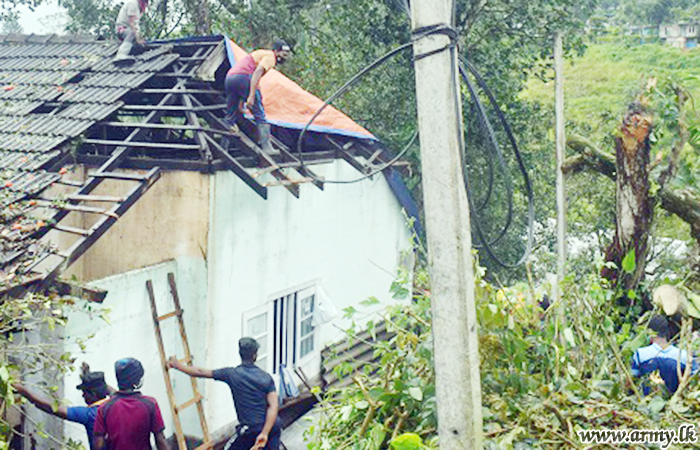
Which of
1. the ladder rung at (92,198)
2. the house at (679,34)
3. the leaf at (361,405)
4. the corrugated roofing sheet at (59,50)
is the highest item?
the house at (679,34)

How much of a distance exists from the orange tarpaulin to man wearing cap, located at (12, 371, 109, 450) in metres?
4.21

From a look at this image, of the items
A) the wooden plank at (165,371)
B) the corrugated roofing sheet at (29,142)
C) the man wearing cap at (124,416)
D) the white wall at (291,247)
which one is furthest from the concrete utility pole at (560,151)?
the man wearing cap at (124,416)

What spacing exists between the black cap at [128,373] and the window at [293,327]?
384 centimetres

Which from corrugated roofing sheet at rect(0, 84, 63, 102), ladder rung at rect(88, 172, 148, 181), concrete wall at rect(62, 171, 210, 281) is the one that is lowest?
concrete wall at rect(62, 171, 210, 281)

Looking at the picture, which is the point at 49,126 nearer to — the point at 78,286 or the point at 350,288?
the point at 78,286

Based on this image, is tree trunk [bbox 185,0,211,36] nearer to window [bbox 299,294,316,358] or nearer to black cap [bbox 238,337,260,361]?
window [bbox 299,294,316,358]

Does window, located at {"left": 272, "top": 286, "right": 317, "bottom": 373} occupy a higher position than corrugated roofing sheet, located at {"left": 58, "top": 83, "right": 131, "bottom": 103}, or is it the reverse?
corrugated roofing sheet, located at {"left": 58, "top": 83, "right": 131, "bottom": 103}

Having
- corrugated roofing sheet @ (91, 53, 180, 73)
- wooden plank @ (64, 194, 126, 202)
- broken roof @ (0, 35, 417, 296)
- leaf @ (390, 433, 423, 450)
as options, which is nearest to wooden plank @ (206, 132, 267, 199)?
broken roof @ (0, 35, 417, 296)

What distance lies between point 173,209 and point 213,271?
2.63 ft

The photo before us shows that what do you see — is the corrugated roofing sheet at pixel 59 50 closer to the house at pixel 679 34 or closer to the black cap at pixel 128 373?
the black cap at pixel 128 373

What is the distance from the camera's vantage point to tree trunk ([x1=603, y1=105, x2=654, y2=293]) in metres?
5.91

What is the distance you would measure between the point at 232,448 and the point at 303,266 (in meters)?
3.75

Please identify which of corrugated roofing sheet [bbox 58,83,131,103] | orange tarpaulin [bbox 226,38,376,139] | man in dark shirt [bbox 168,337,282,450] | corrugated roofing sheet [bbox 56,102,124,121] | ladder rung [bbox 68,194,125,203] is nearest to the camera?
man in dark shirt [bbox 168,337,282,450]

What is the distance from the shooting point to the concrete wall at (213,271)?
7.29m
